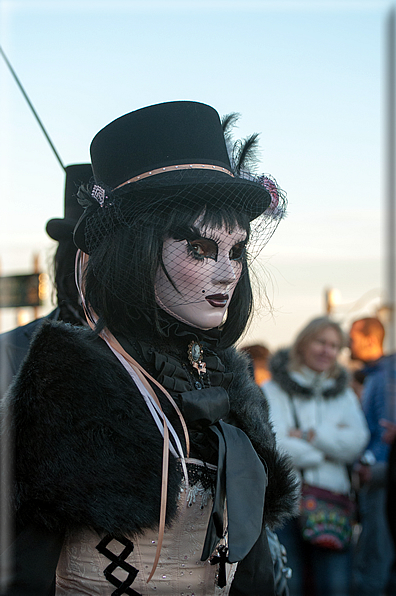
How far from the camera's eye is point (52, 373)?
143 centimetres

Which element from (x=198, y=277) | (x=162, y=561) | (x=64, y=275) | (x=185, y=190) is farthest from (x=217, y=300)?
(x=64, y=275)

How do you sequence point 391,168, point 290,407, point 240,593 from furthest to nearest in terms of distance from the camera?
point 290,407, point 391,168, point 240,593

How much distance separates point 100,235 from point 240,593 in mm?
1156

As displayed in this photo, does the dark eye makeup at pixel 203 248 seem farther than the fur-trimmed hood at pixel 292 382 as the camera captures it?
No

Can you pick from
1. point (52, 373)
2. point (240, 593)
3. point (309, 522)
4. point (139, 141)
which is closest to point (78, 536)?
point (52, 373)

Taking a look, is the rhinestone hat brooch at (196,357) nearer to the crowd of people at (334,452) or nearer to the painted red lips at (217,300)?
the painted red lips at (217,300)

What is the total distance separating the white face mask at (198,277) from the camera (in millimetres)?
1569

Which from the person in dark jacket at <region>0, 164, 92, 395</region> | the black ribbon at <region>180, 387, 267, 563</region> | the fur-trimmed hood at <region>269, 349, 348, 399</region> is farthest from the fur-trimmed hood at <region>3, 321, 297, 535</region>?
the fur-trimmed hood at <region>269, 349, 348, 399</region>

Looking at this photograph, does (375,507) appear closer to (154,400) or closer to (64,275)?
(64,275)

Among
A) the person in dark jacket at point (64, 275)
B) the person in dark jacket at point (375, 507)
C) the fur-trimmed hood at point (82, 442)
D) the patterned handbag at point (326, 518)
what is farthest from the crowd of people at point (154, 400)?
the person in dark jacket at point (375, 507)

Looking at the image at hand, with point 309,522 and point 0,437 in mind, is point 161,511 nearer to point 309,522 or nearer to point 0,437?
point 0,437

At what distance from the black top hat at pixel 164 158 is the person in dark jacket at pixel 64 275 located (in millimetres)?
682

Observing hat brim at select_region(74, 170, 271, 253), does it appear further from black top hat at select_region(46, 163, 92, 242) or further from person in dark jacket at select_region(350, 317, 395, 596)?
person in dark jacket at select_region(350, 317, 395, 596)

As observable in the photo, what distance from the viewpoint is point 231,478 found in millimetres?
1480
